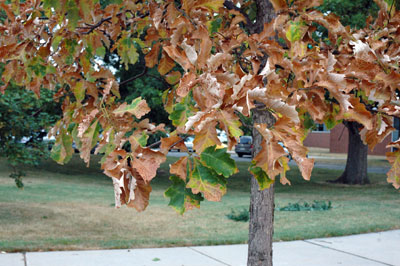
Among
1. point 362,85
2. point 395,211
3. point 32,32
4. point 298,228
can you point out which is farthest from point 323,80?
point 395,211

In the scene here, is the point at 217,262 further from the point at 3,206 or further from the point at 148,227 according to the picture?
the point at 3,206

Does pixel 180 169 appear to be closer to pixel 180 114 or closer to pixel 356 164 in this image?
pixel 180 114

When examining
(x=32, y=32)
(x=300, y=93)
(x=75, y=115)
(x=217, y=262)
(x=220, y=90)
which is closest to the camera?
(x=220, y=90)

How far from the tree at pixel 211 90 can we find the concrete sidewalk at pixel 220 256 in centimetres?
227

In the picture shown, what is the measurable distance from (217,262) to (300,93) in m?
3.79

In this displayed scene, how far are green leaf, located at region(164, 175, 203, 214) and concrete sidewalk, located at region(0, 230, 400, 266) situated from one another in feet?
12.1

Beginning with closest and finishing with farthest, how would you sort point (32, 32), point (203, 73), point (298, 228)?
point (203, 73)
point (32, 32)
point (298, 228)

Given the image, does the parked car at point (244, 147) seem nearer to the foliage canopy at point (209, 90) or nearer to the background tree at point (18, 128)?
the background tree at point (18, 128)

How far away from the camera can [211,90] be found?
2.32 meters

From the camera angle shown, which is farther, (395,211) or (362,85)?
(395,211)

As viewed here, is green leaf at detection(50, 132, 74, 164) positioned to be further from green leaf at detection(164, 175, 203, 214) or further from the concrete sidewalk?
the concrete sidewalk

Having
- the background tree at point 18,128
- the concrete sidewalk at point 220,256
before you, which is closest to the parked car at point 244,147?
the background tree at point 18,128

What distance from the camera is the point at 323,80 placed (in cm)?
261

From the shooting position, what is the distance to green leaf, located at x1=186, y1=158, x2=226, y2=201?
2301 millimetres
